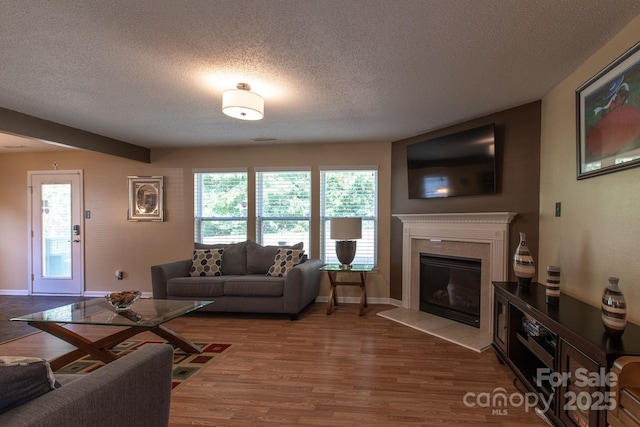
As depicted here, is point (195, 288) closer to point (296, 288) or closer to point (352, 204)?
point (296, 288)

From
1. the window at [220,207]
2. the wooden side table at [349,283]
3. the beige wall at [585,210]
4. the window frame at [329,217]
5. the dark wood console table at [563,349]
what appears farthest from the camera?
the window at [220,207]

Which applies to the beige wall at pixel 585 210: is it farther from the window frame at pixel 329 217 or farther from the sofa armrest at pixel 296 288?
the sofa armrest at pixel 296 288

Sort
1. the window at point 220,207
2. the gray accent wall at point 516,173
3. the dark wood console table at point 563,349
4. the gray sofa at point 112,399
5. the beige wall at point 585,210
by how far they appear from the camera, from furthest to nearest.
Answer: the window at point 220,207
the gray accent wall at point 516,173
the beige wall at point 585,210
the dark wood console table at point 563,349
the gray sofa at point 112,399

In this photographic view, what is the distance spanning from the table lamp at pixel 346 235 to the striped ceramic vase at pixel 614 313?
2.83 m

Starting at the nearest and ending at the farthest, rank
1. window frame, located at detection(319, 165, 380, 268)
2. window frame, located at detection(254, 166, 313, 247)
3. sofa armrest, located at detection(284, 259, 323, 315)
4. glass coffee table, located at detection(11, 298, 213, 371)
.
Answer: glass coffee table, located at detection(11, 298, 213, 371) → sofa armrest, located at detection(284, 259, 323, 315) → window frame, located at detection(319, 165, 380, 268) → window frame, located at detection(254, 166, 313, 247)

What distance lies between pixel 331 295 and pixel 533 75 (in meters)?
3.18

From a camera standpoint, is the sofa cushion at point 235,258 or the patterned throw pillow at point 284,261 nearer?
the patterned throw pillow at point 284,261

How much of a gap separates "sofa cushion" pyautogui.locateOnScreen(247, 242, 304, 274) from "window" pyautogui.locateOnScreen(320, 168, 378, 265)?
20.8 inches

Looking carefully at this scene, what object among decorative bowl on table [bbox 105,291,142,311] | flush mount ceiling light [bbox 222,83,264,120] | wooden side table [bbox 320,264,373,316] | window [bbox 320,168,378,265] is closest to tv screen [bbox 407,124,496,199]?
window [bbox 320,168,378,265]

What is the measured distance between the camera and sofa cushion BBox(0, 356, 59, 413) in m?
0.97

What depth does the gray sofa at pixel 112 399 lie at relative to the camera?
0.96m

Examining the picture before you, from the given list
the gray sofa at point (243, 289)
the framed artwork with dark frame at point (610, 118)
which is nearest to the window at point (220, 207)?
the gray sofa at point (243, 289)

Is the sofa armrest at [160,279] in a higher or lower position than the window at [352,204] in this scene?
lower

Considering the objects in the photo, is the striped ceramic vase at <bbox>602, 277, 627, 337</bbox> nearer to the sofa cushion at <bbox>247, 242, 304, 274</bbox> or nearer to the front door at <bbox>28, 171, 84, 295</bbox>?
the sofa cushion at <bbox>247, 242, 304, 274</bbox>
